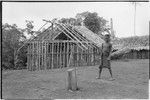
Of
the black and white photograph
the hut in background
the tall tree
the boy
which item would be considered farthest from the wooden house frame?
the hut in background

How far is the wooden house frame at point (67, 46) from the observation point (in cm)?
706

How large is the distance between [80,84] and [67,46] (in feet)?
4.84

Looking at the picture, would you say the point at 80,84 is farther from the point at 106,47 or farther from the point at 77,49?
the point at 106,47

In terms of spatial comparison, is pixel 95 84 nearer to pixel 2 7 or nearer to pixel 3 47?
pixel 3 47

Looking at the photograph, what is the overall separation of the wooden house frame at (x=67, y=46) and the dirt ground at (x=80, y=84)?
0.26 metres

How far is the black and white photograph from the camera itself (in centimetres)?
584

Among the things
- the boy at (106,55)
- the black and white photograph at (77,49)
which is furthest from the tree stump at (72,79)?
the boy at (106,55)

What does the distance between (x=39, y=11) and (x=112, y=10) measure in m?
1.34

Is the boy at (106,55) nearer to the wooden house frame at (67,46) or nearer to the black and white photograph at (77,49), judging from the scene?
the black and white photograph at (77,49)

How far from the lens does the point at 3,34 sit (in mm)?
6078

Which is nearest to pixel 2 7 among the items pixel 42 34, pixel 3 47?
pixel 3 47

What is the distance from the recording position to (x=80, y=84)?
6766 millimetres

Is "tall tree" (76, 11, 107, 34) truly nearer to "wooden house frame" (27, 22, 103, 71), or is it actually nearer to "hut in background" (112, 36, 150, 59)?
"wooden house frame" (27, 22, 103, 71)

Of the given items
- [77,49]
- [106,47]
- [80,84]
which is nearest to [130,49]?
[106,47]
